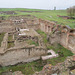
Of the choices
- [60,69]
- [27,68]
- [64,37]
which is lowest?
[27,68]

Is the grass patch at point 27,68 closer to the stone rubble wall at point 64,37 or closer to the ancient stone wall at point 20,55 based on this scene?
the ancient stone wall at point 20,55

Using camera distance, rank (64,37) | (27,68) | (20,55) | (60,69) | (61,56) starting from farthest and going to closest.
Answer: (64,37) < (61,56) < (20,55) < (27,68) < (60,69)

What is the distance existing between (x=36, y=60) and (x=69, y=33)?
6.42m

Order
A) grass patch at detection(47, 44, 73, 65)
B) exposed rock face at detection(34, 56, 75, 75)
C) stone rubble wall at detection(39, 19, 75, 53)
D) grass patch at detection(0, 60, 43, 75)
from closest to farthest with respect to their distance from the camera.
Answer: exposed rock face at detection(34, 56, 75, 75) < grass patch at detection(0, 60, 43, 75) < grass patch at detection(47, 44, 73, 65) < stone rubble wall at detection(39, 19, 75, 53)

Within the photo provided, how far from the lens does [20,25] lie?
2314 cm

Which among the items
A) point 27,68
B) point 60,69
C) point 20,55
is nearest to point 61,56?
point 27,68

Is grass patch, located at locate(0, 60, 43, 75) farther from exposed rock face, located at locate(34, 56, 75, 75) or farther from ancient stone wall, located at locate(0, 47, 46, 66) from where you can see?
exposed rock face, located at locate(34, 56, 75, 75)

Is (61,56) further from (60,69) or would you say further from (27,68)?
(60,69)

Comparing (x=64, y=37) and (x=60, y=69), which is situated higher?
(x=64, y=37)

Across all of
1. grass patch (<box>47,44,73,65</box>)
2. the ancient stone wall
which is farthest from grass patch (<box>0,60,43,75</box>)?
grass patch (<box>47,44,73,65</box>)

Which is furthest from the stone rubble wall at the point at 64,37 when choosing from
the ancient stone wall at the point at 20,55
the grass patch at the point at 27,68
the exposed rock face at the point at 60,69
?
the exposed rock face at the point at 60,69

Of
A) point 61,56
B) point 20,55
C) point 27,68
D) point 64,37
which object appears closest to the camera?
point 27,68

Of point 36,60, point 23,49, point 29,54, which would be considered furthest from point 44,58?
point 23,49

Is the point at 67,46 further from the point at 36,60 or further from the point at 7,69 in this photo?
the point at 7,69
